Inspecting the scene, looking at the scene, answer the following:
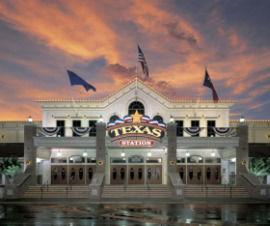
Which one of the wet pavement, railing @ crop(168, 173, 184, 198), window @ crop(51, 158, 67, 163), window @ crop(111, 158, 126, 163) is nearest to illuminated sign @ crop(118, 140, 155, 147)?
railing @ crop(168, 173, 184, 198)

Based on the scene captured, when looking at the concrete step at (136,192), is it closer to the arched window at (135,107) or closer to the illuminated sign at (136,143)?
the illuminated sign at (136,143)

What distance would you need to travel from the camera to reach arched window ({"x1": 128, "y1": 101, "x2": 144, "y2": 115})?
43.3 metres

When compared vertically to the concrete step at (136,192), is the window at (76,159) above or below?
above

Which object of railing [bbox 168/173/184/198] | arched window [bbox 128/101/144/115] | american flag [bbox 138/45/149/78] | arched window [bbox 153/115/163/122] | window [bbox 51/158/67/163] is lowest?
railing [bbox 168/173/184/198]

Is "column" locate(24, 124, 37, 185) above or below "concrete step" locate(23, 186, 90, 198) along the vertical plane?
above

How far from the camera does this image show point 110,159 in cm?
4394

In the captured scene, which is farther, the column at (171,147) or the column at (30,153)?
the column at (30,153)

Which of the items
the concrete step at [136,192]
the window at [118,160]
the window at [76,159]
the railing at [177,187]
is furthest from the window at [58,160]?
the railing at [177,187]

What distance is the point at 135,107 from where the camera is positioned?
43500 millimetres

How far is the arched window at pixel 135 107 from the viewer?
4335 cm

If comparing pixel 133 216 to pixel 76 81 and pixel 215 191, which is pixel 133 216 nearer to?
pixel 215 191

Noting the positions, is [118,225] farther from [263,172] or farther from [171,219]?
[263,172]

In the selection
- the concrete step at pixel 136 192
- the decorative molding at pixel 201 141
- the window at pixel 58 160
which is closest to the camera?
the concrete step at pixel 136 192

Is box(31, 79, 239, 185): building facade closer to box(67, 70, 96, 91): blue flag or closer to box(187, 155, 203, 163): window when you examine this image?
box(187, 155, 203, 163): window
